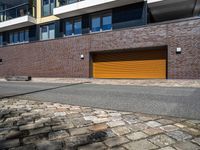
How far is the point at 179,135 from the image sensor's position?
276cm

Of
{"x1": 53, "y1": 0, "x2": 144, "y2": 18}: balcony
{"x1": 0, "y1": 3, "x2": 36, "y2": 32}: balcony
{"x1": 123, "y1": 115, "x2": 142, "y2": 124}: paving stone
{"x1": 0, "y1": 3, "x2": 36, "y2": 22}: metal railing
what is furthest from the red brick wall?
{"x1": 123, "y1": 115, "x2": 142, "y2": 124}: paving stone

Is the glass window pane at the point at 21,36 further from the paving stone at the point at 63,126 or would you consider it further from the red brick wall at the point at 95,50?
the paving stone at the point at 63,126

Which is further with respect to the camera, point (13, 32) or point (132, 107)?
point (13, 32)

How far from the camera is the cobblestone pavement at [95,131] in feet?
8.07

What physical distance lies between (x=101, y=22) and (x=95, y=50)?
3326 mm

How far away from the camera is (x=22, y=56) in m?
19.7

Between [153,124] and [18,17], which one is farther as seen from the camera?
[18,17]

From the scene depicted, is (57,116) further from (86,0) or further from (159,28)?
(86,0)

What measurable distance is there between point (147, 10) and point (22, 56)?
15.2 m

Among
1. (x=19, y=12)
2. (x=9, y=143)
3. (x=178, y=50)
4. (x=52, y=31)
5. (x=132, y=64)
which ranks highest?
(x=19, y=12)

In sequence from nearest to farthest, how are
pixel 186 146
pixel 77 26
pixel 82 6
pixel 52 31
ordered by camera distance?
pixel 186 146, pixel 82 6, pixel 77 26, pixel 52 31

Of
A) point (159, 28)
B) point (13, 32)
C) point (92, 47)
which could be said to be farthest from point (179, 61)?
point (13, 32)

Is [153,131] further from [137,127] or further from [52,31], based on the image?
[52,31]

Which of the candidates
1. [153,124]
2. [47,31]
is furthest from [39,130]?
[47,31]
